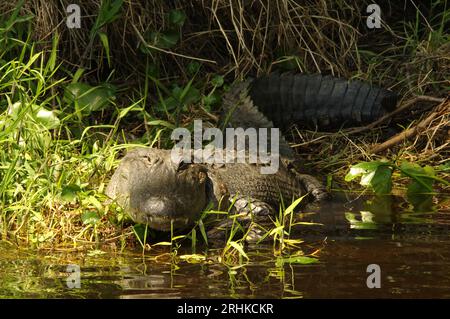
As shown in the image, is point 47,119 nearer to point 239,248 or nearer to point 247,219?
point 247,219

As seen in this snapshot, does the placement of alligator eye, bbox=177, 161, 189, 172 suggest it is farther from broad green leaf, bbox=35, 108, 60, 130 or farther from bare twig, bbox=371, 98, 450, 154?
bare twig, bbox=371, 98, 450, 154

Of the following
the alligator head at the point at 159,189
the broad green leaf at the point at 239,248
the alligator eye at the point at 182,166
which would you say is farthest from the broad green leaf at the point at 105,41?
the broad green leaf at the point at 239,248

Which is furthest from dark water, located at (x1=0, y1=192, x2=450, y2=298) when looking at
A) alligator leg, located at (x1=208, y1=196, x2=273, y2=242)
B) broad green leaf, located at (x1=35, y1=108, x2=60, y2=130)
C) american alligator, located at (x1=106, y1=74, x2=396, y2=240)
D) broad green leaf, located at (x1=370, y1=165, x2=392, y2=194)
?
broad green leaf, located at (x1=35, y1=108, x2=60, y2=130)

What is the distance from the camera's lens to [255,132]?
7.10 meters

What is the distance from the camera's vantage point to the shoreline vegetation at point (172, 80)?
568cm

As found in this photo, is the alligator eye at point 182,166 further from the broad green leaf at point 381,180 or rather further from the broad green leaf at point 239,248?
the broad green leaf at point 381,180

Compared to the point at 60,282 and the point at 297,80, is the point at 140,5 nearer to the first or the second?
the point at 297,80

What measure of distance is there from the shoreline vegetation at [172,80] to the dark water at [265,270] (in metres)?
0.42

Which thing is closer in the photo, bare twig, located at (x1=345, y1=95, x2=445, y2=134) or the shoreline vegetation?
the shoreline vegetation

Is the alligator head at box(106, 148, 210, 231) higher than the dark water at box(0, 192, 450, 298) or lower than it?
higher

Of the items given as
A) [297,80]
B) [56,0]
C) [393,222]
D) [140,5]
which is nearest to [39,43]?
[56,0]

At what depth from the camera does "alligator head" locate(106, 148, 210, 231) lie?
521 cm

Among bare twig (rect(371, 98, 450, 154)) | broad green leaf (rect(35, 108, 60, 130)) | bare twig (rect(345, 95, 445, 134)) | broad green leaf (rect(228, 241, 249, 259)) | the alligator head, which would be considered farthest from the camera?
bare twig (rect(345, 95, 445, 134))

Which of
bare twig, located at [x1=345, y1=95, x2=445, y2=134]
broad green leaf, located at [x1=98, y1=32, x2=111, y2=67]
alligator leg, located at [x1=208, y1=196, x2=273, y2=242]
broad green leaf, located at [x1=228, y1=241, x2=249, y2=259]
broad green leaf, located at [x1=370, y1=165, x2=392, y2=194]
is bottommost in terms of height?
broad green leaf, located at [x1=228, y1=241, x2=249, y2=259]
